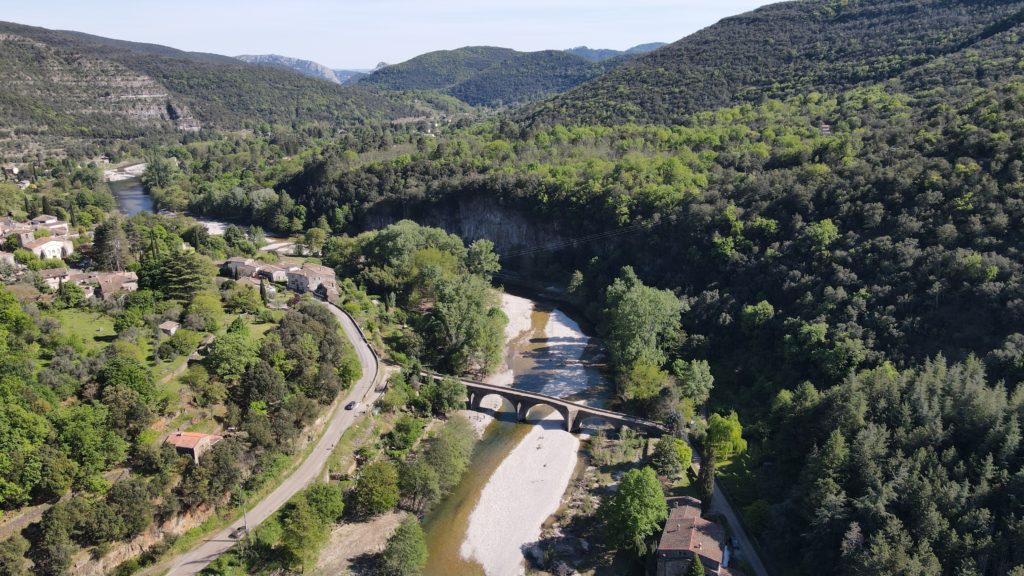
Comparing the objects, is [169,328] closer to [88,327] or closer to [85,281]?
[88,327]

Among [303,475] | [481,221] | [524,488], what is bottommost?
[524,488]

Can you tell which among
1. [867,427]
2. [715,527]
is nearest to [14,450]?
[715,527]

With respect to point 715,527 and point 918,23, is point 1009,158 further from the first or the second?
point 918,23

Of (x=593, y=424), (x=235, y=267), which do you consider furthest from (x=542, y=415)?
(x=235, y=267)

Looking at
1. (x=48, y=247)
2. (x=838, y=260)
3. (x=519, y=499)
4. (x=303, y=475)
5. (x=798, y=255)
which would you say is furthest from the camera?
(x=48, y=247)

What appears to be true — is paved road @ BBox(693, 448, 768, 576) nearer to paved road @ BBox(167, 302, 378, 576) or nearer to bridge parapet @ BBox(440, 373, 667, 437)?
bridge parapet @ BBox(440, 373, 667, 437)

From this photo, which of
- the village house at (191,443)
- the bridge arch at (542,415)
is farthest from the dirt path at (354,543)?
the bridge arch at (542,415)
